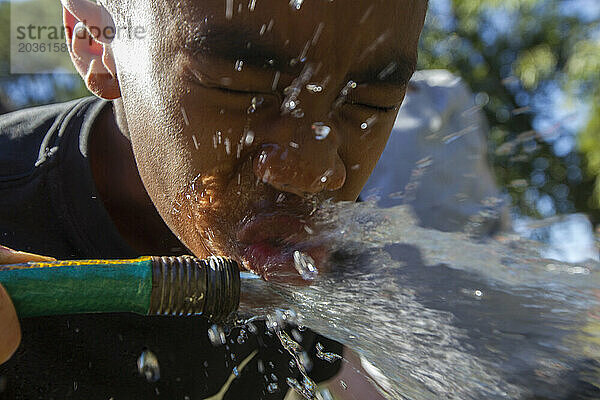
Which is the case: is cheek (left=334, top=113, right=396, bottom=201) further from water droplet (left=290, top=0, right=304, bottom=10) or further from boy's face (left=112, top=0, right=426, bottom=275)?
water droplet (left=290, top=0, right=304, bottom=10)

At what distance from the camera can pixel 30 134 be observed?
48.7 inches

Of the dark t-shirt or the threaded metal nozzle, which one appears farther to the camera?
the dark t-shirt

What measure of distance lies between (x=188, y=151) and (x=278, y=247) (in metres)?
0.20

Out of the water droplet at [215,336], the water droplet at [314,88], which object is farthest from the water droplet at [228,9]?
the water droplet at [215,336]

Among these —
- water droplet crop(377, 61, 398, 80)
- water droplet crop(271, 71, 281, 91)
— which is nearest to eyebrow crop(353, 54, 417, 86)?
water droplet crop(377, 61, 398, 80)

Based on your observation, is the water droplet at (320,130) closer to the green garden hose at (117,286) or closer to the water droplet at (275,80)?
the water droplet at (275,80)

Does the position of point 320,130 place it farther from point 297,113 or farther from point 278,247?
point 278,247

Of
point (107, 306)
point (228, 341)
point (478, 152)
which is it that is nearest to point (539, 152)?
point (478, 152)

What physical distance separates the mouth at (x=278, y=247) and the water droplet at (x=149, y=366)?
37cm

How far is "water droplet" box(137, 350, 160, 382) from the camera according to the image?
3.74ft

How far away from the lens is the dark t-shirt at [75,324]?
43.3 inches

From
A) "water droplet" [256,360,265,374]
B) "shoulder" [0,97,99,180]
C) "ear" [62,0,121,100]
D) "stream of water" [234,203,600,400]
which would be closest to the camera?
"stream of water" [234,203,600,400]

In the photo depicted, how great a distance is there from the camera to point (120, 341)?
1126 millimetres

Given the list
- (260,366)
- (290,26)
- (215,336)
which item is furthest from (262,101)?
(260,366)
